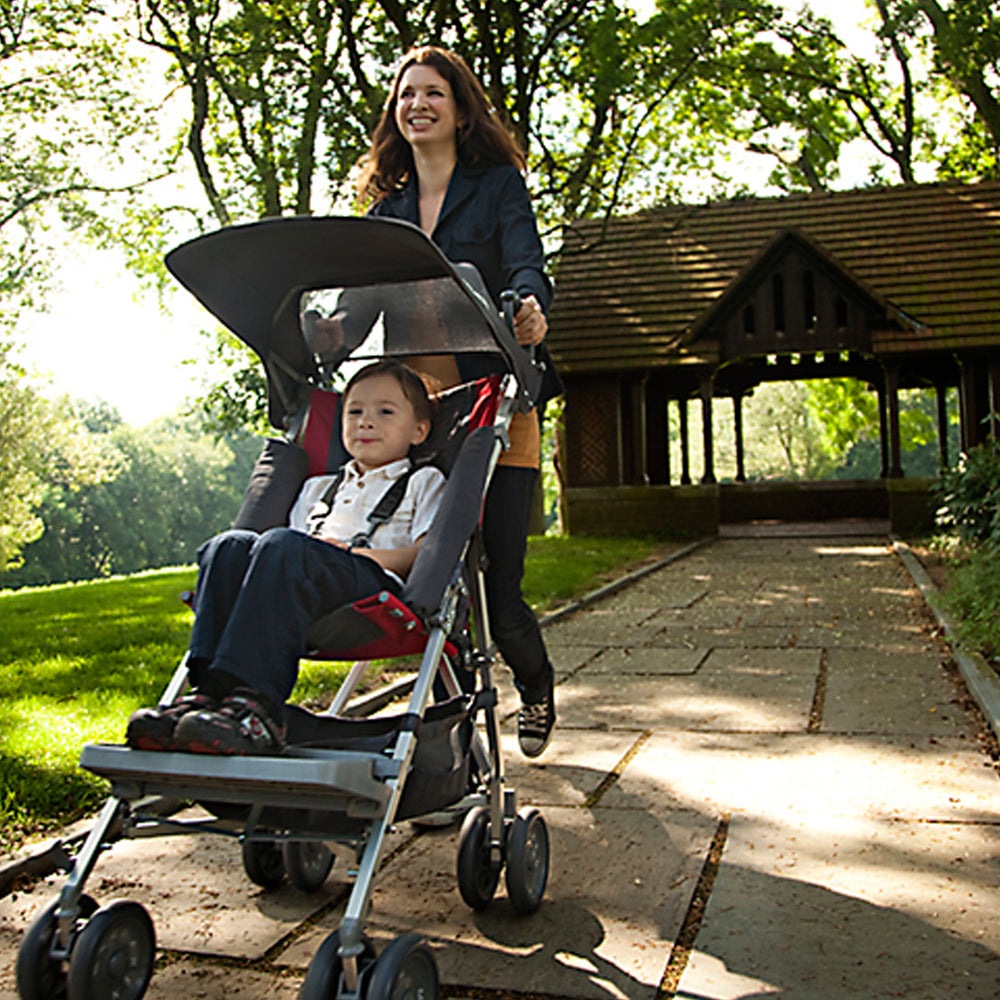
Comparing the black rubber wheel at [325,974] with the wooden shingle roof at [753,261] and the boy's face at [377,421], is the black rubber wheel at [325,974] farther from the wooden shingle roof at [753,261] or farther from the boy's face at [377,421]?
the wooden shingle roof at [753,261]

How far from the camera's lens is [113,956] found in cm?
233

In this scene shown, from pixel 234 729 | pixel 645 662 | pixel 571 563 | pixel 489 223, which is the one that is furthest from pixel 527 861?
pixel 571 563

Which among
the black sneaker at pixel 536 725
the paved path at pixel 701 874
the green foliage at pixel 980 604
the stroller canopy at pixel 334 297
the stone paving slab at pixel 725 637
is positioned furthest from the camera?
the stone paving slab at pixel 725 637

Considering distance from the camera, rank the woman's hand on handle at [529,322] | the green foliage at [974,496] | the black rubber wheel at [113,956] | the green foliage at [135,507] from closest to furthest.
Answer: the black rubber wheel at [113,956] → the woman's hand on handle at [529,322] → the green foliage at [974,496] → the green foliage at [135,507]

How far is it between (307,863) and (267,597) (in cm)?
98

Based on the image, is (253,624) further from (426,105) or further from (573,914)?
(426,105)

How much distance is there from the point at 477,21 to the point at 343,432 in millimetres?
13818

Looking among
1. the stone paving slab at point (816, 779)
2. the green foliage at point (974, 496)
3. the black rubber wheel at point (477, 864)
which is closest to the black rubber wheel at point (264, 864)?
the black rubber wheel at point (477, 864)

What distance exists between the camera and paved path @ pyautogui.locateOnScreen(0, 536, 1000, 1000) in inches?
103

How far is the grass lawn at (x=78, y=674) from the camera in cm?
383

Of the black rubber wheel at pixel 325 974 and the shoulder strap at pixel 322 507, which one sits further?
the shoulder strap at pixel 322 507

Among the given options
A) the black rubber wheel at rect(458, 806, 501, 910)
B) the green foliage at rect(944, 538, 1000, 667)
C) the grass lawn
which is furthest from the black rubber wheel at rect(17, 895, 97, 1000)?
the green foliage at rect(944, 538, 1000, 667)

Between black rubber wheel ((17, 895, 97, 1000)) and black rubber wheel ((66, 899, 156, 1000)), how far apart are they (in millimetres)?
54

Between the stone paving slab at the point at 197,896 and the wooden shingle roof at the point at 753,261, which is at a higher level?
the wooden shingle roof at the point at 753,261
